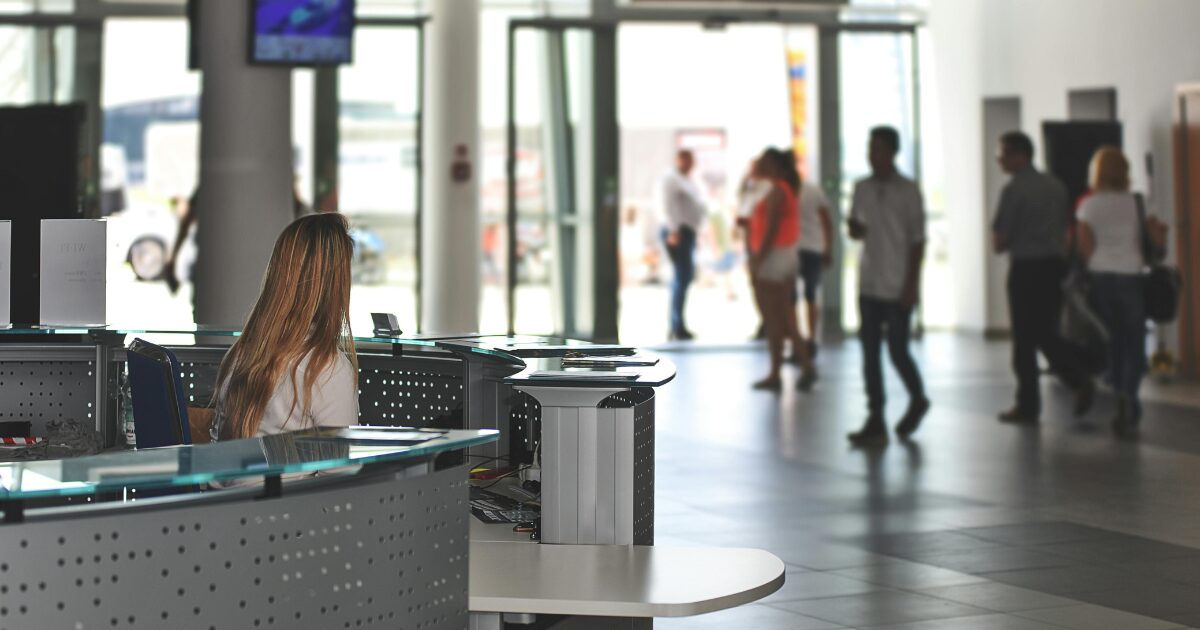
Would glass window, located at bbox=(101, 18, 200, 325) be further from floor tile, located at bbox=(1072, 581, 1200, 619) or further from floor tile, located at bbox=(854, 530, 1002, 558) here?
floor tile, located at bbox=(1072, 581, 1200, 619)

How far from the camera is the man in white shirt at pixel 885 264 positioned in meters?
8.70

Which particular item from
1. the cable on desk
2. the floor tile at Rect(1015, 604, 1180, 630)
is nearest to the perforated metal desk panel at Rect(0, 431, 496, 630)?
the cable on desk

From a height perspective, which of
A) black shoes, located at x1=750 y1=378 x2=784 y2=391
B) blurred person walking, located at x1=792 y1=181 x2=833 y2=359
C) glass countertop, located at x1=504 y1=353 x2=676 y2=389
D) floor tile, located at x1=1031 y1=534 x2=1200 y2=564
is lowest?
floor tile, located at x1=1031 y1=534 x2=1200 y2=564

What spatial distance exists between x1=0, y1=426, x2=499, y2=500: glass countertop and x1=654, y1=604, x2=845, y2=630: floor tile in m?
2.03

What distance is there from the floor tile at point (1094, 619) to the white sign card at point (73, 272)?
10.7 feet

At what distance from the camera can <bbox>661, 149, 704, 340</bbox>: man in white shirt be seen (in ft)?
49.4

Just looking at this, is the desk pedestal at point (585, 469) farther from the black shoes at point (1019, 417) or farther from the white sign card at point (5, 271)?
the black shoes at point (1019, 417)

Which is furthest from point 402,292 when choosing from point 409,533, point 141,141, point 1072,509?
point 409,533

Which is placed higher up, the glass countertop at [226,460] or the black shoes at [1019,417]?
the glass countertop at [226,460]

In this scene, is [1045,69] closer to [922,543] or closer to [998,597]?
[922,543]

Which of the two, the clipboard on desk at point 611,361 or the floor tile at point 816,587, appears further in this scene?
the floor tile at point 816,587

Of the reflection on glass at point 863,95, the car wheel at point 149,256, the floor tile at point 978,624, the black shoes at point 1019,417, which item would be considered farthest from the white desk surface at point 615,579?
the car wheel at point 149,256

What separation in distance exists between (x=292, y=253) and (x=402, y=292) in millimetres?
11489

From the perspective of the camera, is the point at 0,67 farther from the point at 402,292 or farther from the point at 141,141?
the point at 402,292
